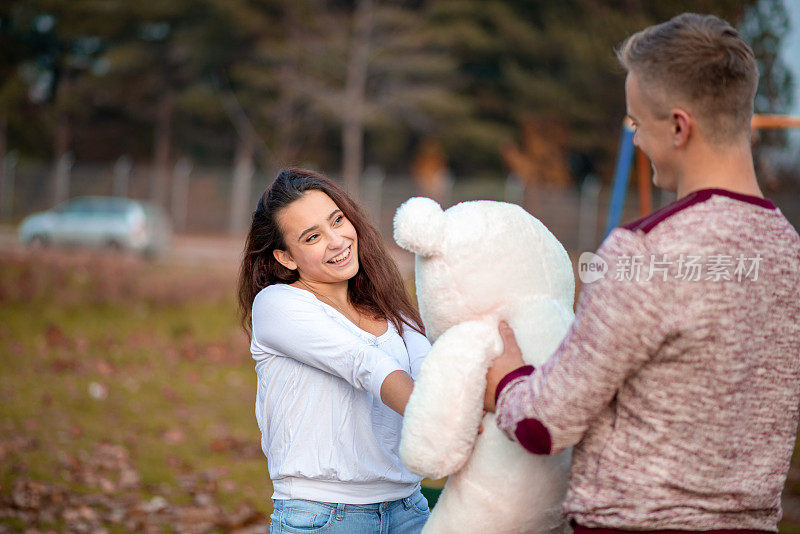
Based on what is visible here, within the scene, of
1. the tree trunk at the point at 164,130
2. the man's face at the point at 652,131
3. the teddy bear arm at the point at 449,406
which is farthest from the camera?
the tree trunk at the point at 164,130

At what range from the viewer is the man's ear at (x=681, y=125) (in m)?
1.53

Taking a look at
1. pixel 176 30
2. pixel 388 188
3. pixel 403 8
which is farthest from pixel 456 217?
pixel 176 30

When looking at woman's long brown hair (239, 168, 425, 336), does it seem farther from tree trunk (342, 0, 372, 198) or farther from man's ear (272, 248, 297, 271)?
tree trunk (342, 0, 372, 198)

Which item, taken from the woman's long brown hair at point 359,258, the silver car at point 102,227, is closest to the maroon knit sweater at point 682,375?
→ the woman's long brown hair at point 359,258

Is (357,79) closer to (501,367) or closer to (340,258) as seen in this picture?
(340,258)

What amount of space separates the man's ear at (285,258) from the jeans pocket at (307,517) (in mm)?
703

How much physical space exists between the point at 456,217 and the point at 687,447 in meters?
0.71

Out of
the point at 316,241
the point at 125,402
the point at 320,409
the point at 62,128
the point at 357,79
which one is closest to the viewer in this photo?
the point at 320,409

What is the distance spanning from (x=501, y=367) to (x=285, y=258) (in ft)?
3.36

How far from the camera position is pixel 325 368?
2.31 meters

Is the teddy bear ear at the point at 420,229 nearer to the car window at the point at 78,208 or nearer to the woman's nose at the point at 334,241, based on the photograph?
the woman's nose at the point at 334,241

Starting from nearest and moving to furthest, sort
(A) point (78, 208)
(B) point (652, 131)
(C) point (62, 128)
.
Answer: (B) point (652, 131) → (A) point (78, 208) → (C) point (62, 128)

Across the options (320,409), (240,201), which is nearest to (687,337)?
(320,409)

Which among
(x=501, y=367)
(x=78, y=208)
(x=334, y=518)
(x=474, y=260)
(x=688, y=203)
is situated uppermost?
(x=78, y=208)
